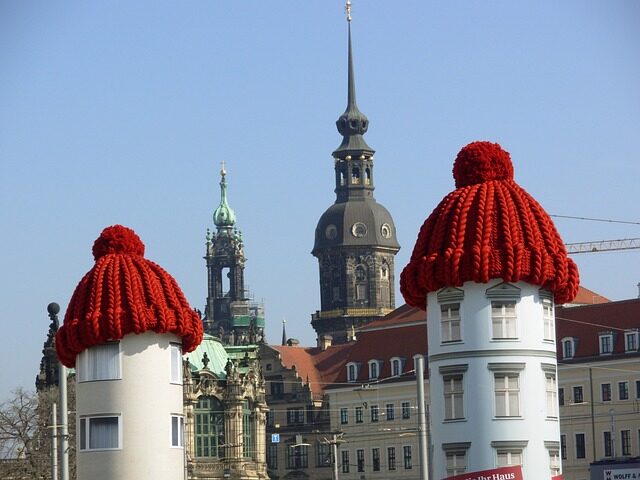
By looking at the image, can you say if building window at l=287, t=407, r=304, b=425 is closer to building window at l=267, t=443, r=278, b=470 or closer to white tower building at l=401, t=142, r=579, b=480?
building window at l=267, t=443, r=278, b=470

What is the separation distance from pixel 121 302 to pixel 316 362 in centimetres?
11717

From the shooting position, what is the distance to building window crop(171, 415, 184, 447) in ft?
163

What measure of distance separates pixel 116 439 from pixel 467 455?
399 inches

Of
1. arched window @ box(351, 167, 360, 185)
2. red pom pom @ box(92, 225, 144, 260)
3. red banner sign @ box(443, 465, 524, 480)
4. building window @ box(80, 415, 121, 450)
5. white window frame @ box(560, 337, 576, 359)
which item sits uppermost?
arched window @ box(351, 167, 360, 185)

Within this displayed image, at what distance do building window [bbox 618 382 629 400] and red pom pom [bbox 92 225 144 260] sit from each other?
72601 millimetres

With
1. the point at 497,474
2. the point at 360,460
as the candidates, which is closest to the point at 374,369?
A: the point at 360,460

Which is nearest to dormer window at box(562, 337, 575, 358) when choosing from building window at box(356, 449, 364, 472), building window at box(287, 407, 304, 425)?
building window at box(356, 449, 364, 472)

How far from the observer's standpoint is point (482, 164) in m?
45.8

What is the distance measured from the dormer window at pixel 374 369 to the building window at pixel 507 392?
95784mm

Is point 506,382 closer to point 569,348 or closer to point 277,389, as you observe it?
point 569,348

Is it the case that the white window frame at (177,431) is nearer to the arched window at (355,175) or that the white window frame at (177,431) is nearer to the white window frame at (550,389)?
the white window frame at (550,389)

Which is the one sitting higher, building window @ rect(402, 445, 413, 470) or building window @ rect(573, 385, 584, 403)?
building window @ rect(573, 385, 584, 403)

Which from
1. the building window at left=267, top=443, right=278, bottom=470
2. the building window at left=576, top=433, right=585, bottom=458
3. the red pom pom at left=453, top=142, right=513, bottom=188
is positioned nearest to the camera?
the red pom pom at left=453, top=142, right=513, bottom=188

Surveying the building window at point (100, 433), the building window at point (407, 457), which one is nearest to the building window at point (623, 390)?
the building window at point (407, 457)
